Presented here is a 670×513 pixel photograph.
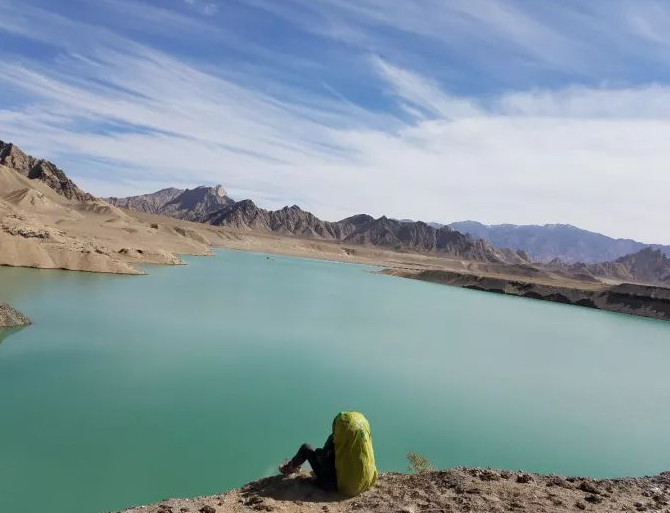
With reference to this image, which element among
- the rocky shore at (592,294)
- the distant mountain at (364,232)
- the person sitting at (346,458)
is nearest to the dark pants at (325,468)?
the person sitting at (346,458)

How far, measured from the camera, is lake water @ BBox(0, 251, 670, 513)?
26.0 ft

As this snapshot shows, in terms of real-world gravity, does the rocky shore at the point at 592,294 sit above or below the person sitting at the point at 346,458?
above

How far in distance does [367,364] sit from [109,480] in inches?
410

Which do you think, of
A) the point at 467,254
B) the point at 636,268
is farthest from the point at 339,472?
the point at 636,268

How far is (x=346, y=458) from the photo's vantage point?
5512 millimetres

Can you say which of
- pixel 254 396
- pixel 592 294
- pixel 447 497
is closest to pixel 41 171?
pixel 592 294

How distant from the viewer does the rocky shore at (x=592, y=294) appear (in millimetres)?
54984

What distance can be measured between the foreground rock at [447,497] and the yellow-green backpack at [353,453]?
6.3 inches

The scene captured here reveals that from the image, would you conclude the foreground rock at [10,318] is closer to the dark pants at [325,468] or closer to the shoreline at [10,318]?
the shoreline at [10,318]

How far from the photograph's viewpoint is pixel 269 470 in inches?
319

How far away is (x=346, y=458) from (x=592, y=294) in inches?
2420

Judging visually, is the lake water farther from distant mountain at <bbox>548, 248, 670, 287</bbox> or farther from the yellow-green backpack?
distant mountain at <bbox>548, 248, 670, 287</bbox>

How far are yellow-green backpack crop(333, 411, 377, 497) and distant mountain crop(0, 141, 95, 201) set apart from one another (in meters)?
130

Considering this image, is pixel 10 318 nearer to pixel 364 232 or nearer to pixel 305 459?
pixel 305 459
